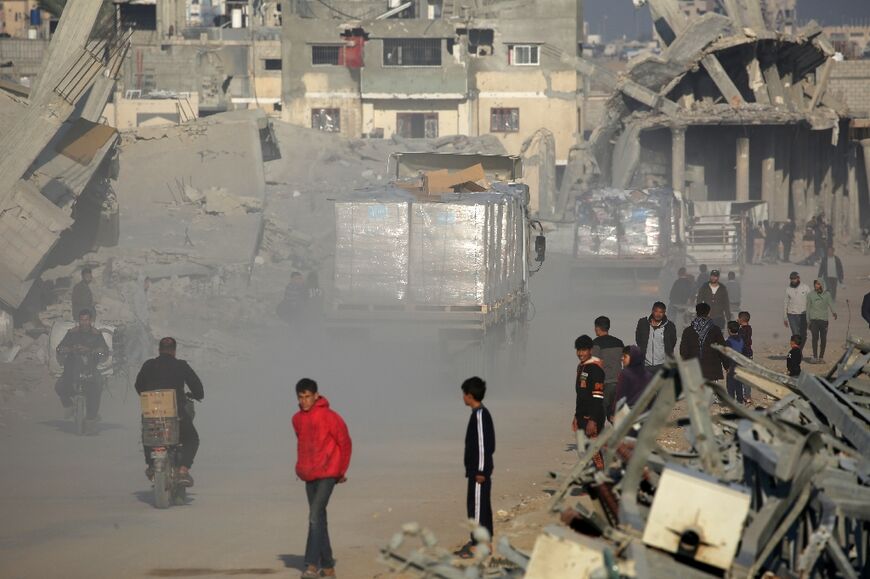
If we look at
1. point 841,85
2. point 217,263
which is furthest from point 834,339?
point 841,85

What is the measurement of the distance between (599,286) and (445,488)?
2134 cm

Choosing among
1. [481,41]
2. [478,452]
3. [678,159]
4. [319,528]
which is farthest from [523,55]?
[319,528]

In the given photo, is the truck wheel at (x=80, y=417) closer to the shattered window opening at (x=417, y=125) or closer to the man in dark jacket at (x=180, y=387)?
A: the man in dark jacket at (x=180, y=387)

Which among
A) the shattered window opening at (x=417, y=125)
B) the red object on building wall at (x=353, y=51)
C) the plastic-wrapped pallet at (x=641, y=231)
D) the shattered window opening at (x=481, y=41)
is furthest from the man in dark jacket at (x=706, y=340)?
the shattered window opening at (x=481, y=41)

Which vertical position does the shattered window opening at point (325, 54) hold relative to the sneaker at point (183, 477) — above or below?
above

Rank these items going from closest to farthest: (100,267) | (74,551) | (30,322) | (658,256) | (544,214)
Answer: (74,551) → (30,322) → (100,267) → (658,256) → (544,214)

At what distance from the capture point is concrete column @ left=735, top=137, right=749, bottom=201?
47.8 metres

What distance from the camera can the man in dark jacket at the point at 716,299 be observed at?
21.1 m

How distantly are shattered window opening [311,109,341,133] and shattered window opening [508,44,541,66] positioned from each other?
9.18 meters

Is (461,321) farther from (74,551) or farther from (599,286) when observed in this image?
(599,286)

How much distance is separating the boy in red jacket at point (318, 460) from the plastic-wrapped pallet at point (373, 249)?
10.3 metres

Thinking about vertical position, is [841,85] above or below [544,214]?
above

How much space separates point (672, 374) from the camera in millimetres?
6539

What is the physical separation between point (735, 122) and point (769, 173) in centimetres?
343
